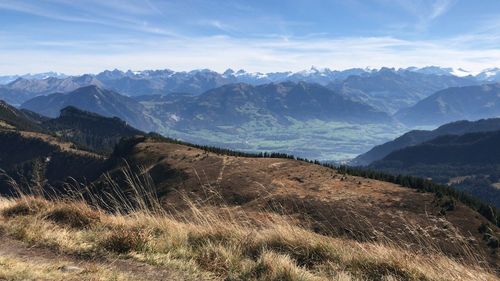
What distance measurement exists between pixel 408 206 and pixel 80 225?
4797cm

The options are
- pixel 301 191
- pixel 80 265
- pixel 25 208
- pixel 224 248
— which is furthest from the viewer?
pixel 301 191

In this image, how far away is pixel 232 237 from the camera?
9891 millimetres

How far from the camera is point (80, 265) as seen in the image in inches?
335

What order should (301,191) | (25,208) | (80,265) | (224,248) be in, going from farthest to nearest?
1. (301,191)
2. (25,208)
3. (224,248)
4. (80,265)

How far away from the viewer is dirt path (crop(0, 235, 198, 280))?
788cm

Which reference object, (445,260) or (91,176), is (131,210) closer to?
(445,260)

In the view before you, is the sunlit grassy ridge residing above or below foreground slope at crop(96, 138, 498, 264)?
above

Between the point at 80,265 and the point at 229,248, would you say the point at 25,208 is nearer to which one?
the point at 80,265

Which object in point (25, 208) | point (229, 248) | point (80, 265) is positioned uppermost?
point (229, 248)

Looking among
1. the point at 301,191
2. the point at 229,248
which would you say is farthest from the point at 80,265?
the point at 301,191

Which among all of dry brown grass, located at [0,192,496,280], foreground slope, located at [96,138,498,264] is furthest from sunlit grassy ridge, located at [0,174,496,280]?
foreground slope, located at [96,138,498,264]

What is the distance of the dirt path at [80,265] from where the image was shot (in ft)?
25.8

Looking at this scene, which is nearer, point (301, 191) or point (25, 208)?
point (25, 208)

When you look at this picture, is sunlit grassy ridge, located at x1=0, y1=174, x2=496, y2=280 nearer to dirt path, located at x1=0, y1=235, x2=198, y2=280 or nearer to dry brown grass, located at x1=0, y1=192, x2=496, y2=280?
dry brown grass, located at x1=0, y1=192, x2=496, y2=280
